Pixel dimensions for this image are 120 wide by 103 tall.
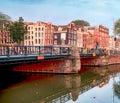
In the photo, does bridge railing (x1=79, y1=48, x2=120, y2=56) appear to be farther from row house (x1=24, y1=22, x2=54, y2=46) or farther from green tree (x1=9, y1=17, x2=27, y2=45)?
row house (x1=24, y1=22, x2=54, y2=46)

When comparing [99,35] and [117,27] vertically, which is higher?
[117,27]

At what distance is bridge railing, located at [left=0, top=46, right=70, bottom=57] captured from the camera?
78.3 ft

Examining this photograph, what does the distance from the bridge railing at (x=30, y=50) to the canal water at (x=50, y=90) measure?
10.1ft

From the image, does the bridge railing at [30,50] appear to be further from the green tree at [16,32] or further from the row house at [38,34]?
the row house at [38,34]

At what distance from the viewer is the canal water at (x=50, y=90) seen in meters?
21.3

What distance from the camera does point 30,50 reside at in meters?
28.6

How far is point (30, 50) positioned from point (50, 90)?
515 centimetres

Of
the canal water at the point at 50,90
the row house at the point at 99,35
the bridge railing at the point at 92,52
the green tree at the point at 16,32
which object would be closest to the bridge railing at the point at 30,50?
the canal water at the point at 50,90

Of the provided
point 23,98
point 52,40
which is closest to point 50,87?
point 23,98

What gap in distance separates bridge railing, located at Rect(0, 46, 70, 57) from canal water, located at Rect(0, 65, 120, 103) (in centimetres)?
309

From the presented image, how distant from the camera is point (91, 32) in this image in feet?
379

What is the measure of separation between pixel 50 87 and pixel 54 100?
5.96m

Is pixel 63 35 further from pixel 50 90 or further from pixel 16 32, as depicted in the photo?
pixel 50 90

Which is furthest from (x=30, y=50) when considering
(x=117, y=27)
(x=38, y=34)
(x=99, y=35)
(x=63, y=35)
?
(x=99, y=35)
